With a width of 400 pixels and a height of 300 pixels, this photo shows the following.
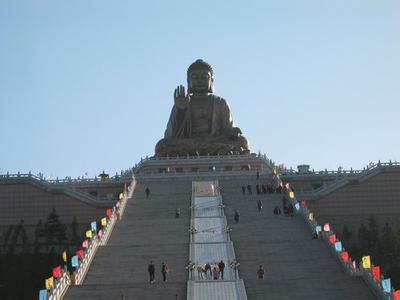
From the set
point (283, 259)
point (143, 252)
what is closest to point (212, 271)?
point (283, 259)

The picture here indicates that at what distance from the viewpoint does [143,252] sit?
27.9m

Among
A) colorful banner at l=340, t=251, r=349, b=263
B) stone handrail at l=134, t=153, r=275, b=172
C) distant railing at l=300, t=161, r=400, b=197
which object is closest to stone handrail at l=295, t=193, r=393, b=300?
colorful banner at l=340, t=251, r=349, b=263

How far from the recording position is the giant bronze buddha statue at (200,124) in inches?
1907

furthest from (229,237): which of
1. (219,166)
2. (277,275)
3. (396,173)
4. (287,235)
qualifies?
(219,166)

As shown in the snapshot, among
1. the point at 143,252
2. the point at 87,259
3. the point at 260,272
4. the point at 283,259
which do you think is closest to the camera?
the point at 260,272

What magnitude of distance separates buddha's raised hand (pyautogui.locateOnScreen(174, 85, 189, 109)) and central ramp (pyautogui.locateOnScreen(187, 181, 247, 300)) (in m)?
9.46

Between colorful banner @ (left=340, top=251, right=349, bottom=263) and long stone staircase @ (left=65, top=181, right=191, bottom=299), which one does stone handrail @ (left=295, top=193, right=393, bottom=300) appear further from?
long stone staircase @ (left=65, top=181, right=191, bottom=299)

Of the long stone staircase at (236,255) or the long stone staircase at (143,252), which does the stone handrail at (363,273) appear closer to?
the long stone staircase at (236,255)

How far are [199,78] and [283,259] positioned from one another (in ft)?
87.8

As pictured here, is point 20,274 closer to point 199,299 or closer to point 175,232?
point 175,232

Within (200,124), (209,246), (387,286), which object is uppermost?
(200,124)

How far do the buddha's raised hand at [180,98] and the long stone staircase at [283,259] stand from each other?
43.6 feet

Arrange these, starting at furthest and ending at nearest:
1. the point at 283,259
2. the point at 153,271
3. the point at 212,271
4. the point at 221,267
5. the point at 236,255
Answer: the point at 236,255, the point at 283,259, the point at 212,271, the point at 221,267, the point at 153,271

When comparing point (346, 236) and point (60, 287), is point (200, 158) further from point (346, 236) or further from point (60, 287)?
point (60, 287)
